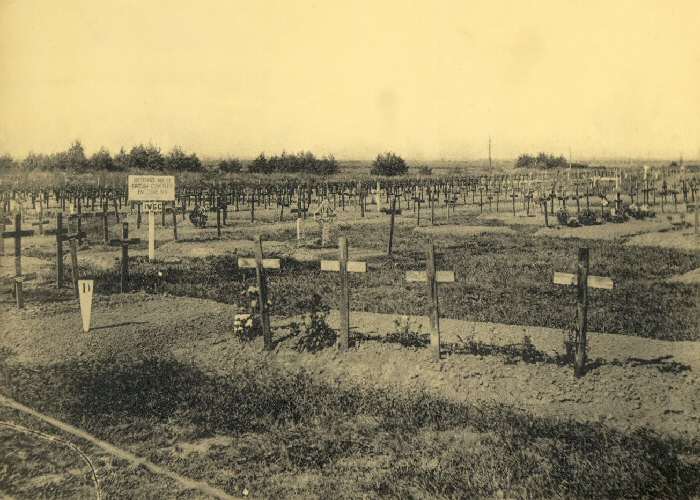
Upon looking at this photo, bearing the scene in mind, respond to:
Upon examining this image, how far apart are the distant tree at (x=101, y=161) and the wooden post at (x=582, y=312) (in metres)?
68.3

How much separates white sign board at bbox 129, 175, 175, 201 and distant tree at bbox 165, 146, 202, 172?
5986 centimetres

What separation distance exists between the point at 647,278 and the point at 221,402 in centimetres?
1204

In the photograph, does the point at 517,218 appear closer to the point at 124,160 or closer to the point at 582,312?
the point at 582,312

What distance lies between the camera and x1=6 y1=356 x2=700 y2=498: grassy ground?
16.7 ft

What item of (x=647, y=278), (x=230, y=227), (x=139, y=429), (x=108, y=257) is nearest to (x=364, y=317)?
(x=139, y=429)

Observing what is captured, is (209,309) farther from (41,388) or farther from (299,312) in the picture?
(41,388)

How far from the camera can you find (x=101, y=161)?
225 feet

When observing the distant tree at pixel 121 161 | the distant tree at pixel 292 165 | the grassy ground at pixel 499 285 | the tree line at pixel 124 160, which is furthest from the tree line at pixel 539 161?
the grassy ground at pixel 499 285

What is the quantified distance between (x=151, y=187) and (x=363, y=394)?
1252cm

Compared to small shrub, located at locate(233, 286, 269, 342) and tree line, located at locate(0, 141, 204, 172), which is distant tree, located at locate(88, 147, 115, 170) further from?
small shrub, located at locate(233, 286, 269, 342)

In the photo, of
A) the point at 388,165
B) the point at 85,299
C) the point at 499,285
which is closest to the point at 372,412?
the point at 85,299

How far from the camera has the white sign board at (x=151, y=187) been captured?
17.2m

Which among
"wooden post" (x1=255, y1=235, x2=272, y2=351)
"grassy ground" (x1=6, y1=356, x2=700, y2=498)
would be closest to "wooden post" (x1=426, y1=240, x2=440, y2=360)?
"grassy ground" (x1=6, y1=356, x2=700, y2=498)

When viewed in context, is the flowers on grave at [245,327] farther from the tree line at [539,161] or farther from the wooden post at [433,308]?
the tree line at [539,161]
